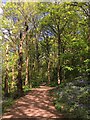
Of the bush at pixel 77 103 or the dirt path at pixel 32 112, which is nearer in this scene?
the bush at pixel 77 103

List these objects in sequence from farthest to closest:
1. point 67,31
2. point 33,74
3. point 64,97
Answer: point 33,74
point 67,31
point 64,97

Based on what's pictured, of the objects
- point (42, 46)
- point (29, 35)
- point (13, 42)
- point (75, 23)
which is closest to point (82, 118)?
point (13, 42)

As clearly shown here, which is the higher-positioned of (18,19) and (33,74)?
(18,19)

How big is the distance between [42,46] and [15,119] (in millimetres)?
22061

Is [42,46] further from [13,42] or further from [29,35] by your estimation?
[13,42]

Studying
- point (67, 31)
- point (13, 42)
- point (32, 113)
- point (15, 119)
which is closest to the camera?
point (15, 119)

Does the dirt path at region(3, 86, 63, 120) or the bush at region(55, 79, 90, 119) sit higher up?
the bush at region(55, 79, 90, 119)

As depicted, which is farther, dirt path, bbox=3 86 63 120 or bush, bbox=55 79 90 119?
dirt path, bbox=3 86 63 120

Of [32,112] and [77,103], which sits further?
[32,112]

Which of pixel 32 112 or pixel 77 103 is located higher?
pixel 77 103

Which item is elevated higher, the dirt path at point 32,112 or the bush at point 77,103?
the bush at point 77,103

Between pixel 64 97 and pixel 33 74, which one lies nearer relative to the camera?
pixel 64 97

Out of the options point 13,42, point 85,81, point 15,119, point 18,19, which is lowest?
point 15,119

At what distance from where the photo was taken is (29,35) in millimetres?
27547
